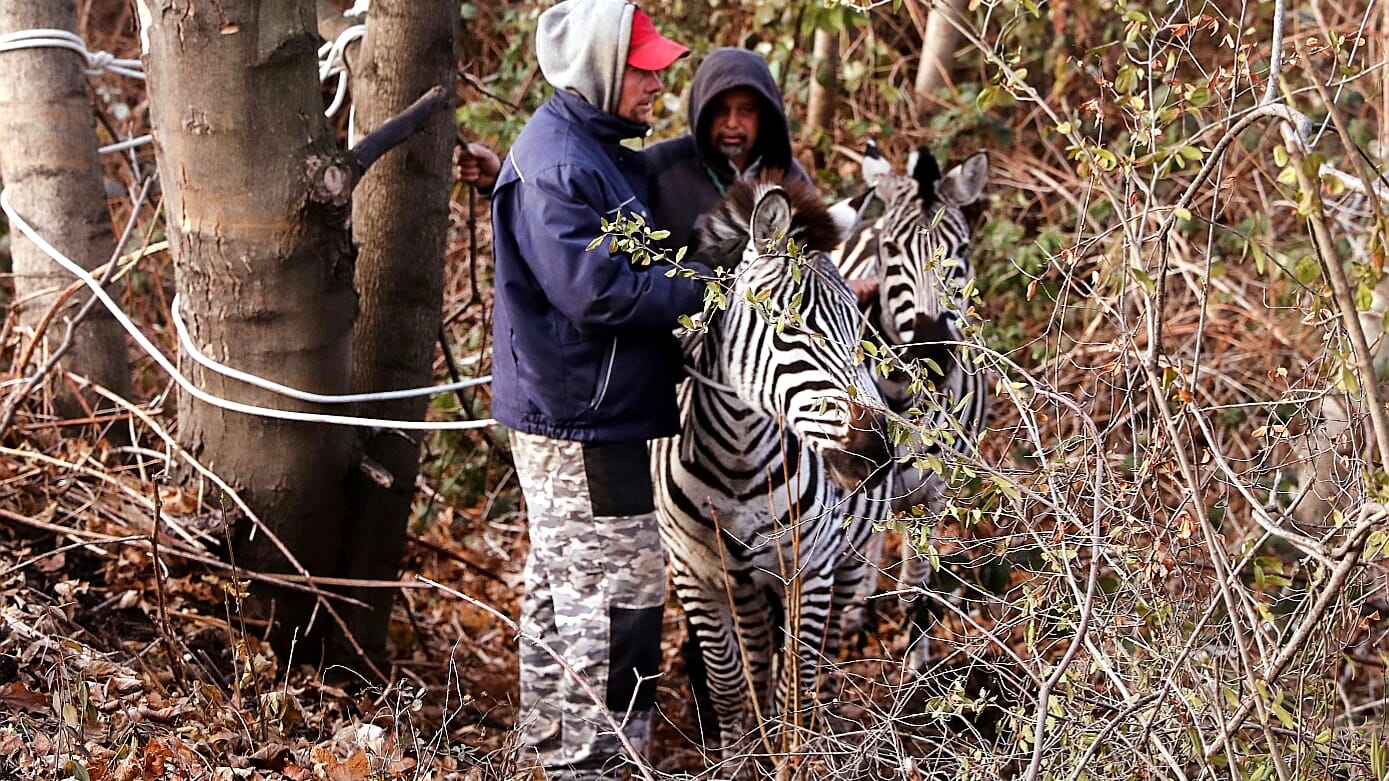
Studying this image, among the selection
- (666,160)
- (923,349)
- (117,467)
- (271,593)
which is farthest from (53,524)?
(923,349)

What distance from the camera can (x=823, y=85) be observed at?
907 centimetres

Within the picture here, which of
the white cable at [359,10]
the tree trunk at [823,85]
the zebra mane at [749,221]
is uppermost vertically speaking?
the tree trunk at [823,85]

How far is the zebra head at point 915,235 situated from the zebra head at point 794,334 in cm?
124

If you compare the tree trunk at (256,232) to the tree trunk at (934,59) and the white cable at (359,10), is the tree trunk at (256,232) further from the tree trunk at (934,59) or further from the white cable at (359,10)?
the tree trunk at (934,59)

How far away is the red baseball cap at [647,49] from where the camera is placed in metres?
3.90

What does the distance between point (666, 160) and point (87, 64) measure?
2.24 m

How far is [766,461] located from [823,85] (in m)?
5.20

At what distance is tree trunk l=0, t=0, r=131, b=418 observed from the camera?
4695 mm

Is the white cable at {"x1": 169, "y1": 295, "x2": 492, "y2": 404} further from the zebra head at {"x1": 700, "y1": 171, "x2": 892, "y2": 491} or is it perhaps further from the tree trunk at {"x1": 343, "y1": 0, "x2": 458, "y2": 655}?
the zebra head at {"x1": 700, "y1": 171, "x2": 892, "y2": 491}

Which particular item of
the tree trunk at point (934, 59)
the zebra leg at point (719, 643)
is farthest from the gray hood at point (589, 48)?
the tree trunk at point (934, 59)

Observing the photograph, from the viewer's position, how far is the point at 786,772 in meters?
3.06

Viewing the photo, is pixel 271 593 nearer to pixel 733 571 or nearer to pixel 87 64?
pixel 733 571

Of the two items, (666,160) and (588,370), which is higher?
(666,160)

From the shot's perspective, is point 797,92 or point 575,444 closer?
point 575,444
